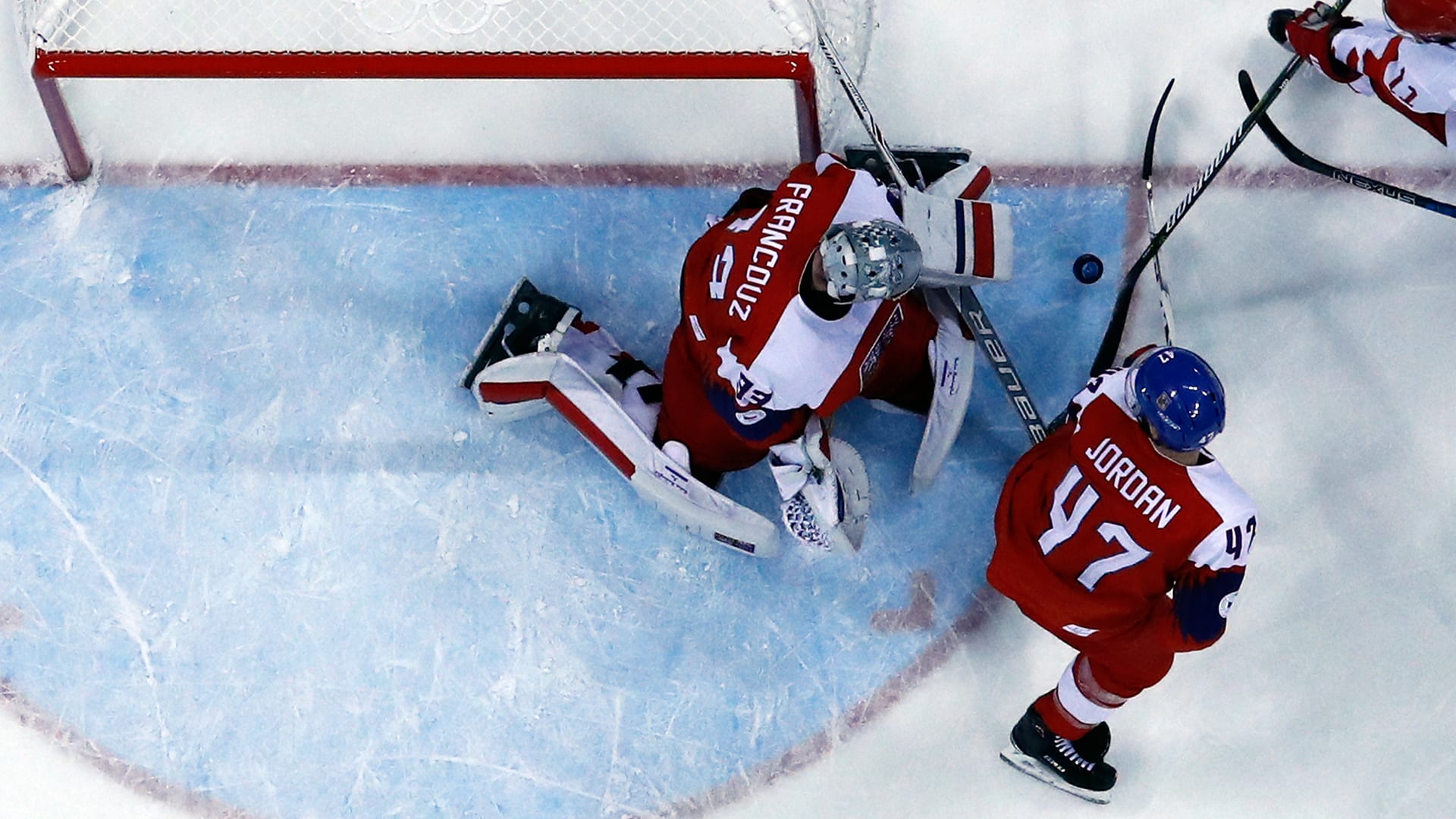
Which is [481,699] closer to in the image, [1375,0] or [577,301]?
[577,301]

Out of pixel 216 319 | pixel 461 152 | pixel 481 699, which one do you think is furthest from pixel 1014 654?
pixel 216 319

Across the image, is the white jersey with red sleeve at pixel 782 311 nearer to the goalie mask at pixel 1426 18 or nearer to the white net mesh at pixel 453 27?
the white net mesh at pixel 453 27

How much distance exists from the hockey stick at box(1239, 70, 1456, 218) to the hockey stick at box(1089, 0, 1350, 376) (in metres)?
0.05

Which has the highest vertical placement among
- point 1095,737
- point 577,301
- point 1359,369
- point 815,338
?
point 815,338

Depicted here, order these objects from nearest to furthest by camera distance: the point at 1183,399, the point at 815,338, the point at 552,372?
the point at 1183,399, the point at 815,338, the point at 552,372

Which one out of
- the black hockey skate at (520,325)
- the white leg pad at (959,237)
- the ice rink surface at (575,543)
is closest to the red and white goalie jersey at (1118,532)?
the white leg pad at (959,237)

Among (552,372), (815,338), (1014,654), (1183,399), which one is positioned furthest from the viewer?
(1014,654)

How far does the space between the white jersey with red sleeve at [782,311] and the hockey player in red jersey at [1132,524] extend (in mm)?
452

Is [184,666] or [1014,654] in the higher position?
[184,666]

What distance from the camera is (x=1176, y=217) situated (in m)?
3.04

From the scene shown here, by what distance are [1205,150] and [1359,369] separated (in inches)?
27.6

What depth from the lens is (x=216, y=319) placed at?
322cm

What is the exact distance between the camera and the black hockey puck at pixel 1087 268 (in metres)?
3.22

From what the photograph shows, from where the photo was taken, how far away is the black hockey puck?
3219 millimetres
